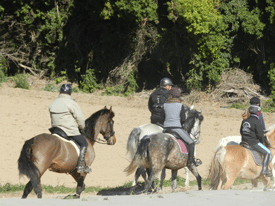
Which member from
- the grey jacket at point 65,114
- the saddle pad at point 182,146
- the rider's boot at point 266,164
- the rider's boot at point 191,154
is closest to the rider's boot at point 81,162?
the grey jacket at point 65,114

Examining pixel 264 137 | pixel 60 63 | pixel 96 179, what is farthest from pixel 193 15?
pixel 264 137

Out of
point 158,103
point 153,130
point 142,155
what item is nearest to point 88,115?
point 158,103

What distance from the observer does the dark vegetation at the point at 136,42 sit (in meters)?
22.7

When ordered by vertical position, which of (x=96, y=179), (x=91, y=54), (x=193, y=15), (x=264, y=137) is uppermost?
(x=193, y=15)

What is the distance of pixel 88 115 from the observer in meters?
18.5

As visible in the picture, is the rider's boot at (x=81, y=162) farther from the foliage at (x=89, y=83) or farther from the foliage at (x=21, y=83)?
the foliage at (x=89, y=83)

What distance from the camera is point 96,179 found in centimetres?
1160

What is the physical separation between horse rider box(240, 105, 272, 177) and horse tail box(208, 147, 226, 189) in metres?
0.55

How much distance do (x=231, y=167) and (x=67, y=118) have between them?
10.5 ft

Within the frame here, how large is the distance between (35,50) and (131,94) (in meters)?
6.76

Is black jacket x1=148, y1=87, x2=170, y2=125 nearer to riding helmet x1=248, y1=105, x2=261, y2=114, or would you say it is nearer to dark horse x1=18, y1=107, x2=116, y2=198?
dark horse x1=18, y1=107, x2=116, y2=198

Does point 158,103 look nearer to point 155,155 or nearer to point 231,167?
Result: point 155,155

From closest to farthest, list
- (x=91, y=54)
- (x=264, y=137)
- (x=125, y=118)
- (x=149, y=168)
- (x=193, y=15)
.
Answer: (x=149, y=168), (x=264, y=137), (x=125, y=118), (x=193, y=15), (x=91, y=54)

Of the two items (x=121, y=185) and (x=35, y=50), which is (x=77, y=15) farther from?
(x=121, y=185)
